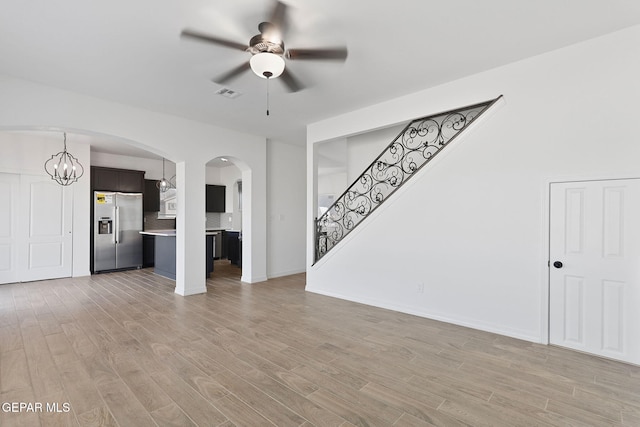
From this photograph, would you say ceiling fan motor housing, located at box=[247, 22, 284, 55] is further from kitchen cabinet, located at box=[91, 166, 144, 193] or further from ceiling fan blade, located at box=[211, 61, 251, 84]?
kitchen cabinet, located at box=[91, 166, 144, 193]

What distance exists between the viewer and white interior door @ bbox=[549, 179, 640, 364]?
2.89m

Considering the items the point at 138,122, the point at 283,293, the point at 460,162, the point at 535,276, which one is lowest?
the point at 283,293

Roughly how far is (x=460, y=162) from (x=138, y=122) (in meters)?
4.81

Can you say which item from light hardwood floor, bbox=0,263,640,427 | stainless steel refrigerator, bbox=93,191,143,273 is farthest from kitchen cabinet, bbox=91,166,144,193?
light hardwood floor, bbox=0,263,640,427

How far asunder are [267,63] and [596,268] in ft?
12.2

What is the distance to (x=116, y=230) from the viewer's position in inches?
297

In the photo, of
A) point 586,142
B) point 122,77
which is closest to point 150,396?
point 122,77

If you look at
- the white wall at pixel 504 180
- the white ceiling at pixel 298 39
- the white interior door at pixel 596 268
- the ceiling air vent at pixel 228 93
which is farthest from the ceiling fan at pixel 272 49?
the white interior door at pixel 596 268

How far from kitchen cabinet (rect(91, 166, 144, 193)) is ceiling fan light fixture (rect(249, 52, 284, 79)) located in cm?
665

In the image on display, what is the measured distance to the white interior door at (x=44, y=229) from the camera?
638cm

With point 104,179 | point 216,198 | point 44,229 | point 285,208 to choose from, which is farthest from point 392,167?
point 44,229

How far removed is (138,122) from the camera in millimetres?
4848

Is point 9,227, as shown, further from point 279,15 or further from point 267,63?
point 279,15

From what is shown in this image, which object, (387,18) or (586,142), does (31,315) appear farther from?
(586,142)
